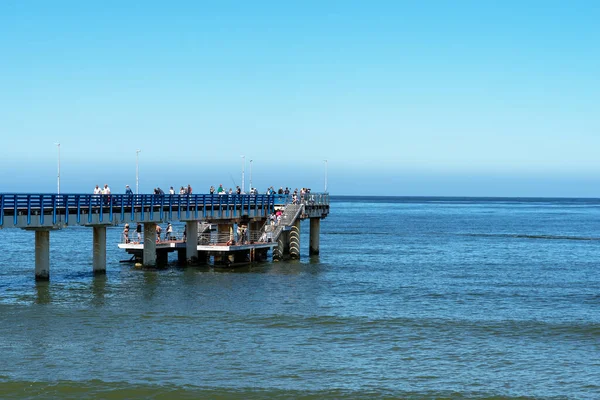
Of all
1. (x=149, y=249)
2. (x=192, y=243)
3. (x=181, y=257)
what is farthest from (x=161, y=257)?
(x=149, y=249)

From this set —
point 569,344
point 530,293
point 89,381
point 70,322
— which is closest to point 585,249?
point 530,293

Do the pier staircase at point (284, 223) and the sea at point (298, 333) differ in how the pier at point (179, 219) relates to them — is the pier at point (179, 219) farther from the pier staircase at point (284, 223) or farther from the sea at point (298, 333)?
the sea at point (298, 333)

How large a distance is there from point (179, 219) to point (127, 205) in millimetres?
3618

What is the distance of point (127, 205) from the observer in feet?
137

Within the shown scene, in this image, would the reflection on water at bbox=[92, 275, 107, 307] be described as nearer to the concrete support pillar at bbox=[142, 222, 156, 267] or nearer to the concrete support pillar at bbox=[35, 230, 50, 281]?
the concrete support pillar at bbox=[35, 230, 50, 281]

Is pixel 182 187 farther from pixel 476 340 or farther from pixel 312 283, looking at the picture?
pixel 476 340

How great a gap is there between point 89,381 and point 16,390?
1760 mm

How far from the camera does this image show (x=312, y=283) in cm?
4122

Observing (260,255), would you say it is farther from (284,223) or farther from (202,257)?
(202,257)

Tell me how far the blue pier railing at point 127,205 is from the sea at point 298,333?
3164 millimetres

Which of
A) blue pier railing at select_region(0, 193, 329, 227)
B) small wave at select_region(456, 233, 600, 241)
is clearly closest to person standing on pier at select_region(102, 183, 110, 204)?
blue pier railing at select_region(0, 193, 329, 227)

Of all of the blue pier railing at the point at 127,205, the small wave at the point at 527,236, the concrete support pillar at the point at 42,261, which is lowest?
the small wave at the point at 527,236

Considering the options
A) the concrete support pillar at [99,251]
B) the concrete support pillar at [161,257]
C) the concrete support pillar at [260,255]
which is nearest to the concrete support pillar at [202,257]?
the concrete support pillar at [161,257]

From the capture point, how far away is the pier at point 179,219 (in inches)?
1409
